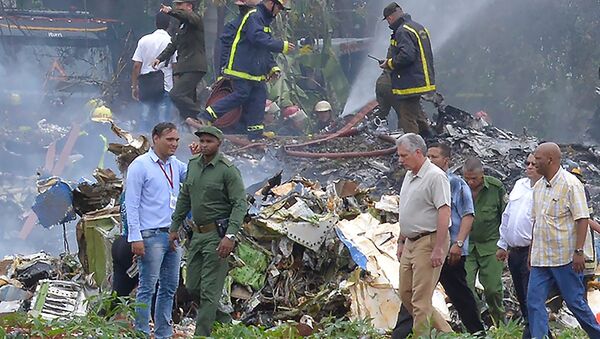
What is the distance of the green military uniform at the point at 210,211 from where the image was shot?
700 centimetres

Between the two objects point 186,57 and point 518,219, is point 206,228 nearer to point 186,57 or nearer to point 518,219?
point 518,219

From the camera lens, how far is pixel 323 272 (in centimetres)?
893

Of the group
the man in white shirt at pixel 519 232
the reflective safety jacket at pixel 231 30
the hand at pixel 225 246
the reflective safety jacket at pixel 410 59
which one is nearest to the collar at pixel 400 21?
the reflective safety jacket at pixel 410 59

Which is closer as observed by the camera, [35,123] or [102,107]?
[102,107]

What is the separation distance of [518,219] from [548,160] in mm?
955

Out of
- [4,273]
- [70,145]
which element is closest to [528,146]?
[70,145]

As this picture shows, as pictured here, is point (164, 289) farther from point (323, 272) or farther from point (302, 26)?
point (302, 26)

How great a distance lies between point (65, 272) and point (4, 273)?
0.62 m

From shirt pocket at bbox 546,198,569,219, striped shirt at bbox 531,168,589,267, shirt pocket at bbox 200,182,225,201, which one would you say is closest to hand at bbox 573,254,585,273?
striped shirt at bbox 531,168,589,267

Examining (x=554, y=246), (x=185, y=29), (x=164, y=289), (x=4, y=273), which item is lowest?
(x=4, y=273)

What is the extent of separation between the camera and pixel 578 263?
6598 mm

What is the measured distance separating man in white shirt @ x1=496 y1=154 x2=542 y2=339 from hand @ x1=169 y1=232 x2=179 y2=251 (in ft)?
7.87

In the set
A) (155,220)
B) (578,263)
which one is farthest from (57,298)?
(578,263)

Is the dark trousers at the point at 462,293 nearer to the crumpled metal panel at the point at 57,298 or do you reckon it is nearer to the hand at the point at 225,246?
the hand at the point at 225,246
